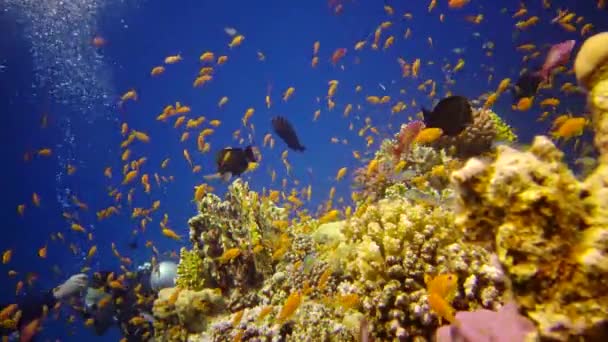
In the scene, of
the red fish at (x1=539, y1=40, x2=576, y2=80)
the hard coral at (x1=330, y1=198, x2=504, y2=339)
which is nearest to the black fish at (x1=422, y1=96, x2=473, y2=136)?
the hard coral at (x1=330, y1=198, x2=504, y2=339)

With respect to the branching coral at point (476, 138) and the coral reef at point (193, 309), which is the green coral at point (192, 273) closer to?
the coral reef at point (193, 309)

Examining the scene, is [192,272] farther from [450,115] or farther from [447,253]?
[450,115]

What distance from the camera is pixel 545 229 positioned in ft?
6.65

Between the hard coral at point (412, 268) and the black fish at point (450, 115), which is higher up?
the black fish at point (450, 115)

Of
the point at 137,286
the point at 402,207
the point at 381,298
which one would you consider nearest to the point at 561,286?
the point at 381,298

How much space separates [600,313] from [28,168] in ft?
194

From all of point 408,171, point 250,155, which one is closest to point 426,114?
point 408,171

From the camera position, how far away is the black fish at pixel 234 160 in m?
6.96

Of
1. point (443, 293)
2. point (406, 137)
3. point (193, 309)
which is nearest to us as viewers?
point (443, 293)

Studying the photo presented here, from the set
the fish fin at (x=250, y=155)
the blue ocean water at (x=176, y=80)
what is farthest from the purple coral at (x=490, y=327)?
the blue ocean water at (x=176, y=80)

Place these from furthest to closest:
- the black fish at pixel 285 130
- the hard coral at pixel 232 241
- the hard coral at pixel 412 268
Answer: the black fish at pixel 285 130 < the hard coral at pixel 232 241 < the hard coral at pixel 412 268

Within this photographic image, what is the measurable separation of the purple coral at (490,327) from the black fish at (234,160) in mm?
4830

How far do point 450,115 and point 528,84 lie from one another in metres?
3.24

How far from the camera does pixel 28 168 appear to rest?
165 feet
